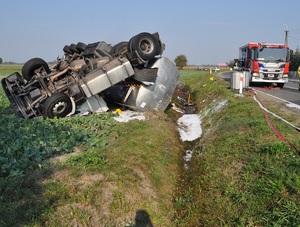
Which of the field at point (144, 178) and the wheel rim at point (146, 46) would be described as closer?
the field at point (144, 178)

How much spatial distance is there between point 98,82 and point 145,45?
2.37 meters

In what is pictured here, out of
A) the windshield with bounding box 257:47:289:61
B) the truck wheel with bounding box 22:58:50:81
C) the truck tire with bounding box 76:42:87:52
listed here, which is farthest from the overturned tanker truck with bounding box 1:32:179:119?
the windshield with bounding box 257:47:289:61

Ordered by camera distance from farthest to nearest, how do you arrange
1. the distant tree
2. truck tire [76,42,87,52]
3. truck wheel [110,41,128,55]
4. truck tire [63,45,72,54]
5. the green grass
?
the distant tree
truck tire [63,45,72,54]
truck tire [76,42,87,52]
truck wheel [110,41,128,55]
the green grass

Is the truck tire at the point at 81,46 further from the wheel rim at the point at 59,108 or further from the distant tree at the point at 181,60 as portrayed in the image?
the distant tree at the point at 181,60

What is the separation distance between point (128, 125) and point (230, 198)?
462 centimetres

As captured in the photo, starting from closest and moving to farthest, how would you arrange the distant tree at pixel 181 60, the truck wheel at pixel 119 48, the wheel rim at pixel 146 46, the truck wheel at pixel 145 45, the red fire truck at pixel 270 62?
the truck wheel at pixel 145 45
the wheel rim at pixel 146 46
the truck wheel at pixel 119 48
the red fire truck at pixel 270 62
the distant tree at pixel 181 60

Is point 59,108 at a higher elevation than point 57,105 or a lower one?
lower

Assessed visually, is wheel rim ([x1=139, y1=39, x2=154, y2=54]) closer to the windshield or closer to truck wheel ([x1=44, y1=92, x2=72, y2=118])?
truck wheel ([x1=44, y1=92, x2=72, y2=118])

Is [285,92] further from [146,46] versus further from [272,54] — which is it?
[146,46]

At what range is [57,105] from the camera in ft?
31.3

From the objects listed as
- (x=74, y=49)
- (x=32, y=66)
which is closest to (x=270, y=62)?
(x=74, y=49)

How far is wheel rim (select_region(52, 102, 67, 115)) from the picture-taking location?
31.2ft

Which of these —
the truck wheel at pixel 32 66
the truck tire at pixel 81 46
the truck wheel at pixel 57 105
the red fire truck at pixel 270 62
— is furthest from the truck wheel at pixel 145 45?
the red fire truck at pixel 270 62

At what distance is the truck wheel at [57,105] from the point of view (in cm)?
938
